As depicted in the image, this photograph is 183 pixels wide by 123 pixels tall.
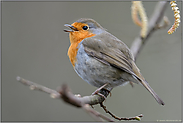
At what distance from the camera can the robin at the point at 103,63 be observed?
2.52 m

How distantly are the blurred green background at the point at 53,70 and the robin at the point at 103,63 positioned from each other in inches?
73.1

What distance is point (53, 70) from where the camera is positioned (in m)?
5.28

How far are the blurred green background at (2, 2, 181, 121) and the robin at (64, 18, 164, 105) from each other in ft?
6.09

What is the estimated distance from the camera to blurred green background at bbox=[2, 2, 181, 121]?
488 cm

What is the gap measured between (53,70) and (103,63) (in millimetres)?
2964

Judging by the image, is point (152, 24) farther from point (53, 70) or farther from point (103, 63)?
point (53, 70)

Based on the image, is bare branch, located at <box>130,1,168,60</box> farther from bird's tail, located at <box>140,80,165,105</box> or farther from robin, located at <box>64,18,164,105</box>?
bird's tail, located at <box>140,80,165,105</box>

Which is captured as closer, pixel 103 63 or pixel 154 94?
pixel 154 94

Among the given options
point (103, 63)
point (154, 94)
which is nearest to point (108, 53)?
point (103, 63)

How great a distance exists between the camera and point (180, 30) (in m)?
3.79

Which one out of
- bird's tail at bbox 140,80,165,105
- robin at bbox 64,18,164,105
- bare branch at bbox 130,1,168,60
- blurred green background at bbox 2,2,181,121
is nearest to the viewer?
bird's tail at bbox 140,80,165,105

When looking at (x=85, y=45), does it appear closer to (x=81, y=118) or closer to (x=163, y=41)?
(x=163, y=41)

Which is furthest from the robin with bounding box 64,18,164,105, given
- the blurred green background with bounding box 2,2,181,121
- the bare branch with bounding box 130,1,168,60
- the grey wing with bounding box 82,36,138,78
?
the blurred green background with bounding box 2,2,181,121

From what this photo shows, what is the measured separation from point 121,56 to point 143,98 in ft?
9.48
